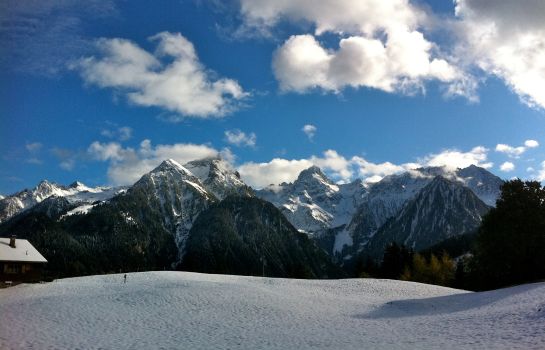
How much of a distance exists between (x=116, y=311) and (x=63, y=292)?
1670 centimetres

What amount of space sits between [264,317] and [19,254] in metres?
48.2

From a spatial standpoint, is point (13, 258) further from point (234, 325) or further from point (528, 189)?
point (528, 189)

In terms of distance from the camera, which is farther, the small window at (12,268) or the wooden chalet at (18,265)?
the small window at (12,268)

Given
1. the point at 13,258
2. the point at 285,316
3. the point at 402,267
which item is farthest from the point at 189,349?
the point at 402,267

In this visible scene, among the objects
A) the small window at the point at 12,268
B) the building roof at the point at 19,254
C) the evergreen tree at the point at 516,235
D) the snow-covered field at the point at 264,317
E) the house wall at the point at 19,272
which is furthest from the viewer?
the building roof at the point at 19,254

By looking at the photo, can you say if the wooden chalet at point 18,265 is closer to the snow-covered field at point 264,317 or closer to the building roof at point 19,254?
the building roof at point 19,254

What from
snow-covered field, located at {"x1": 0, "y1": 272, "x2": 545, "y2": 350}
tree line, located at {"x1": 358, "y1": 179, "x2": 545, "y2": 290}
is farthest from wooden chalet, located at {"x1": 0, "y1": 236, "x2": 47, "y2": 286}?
tree line, located at {"x1": 358, "y1": 179, "x2": 545, "y2": 290}

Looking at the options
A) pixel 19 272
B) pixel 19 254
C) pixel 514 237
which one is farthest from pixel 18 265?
pixel 514 237

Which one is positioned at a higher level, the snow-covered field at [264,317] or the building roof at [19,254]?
the building roof at [19,254]

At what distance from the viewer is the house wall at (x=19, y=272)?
220 ft

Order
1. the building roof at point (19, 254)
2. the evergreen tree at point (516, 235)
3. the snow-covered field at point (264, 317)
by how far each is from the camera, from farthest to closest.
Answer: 1. the building roof at point (19, 254)
2. the evergreen tree at point (516, 235)
3. the snow-covered field at point (264, 317)

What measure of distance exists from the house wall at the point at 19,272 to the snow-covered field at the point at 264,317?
12.6 metres

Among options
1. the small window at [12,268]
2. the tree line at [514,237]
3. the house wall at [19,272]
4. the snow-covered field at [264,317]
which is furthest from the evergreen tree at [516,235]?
the small window at [12,268]

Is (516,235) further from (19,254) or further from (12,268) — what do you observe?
(19,254)
